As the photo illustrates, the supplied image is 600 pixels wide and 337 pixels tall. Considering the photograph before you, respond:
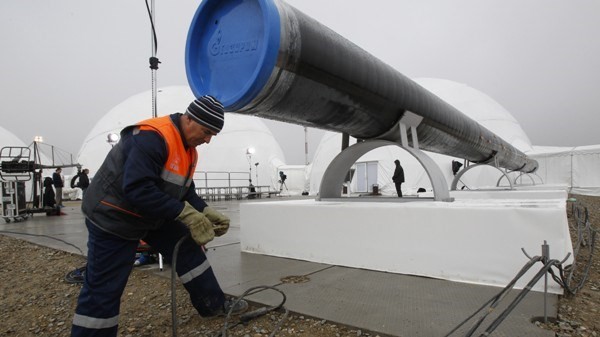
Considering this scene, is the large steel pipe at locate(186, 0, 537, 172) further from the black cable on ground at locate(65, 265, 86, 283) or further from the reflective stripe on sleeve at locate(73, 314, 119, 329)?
the black cable on ground at locate(65, 265, 86, 283)

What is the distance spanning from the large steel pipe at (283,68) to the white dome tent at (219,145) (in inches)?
828

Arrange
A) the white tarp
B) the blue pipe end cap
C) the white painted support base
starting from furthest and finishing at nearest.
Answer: the white tarp < the white painted support base < the blue pipe end cap

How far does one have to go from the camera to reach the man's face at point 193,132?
1947 mm

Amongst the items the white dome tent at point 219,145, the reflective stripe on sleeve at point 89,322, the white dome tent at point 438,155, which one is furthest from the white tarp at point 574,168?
the reflective stripe on sleeve at point 89,322

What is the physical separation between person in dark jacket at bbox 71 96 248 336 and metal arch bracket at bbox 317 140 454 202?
2218 millimetres

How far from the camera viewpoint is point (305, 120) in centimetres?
279

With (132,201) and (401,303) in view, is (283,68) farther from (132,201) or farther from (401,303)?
(401,303)

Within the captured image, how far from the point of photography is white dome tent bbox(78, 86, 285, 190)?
80.5 feet

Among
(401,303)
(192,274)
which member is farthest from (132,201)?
(401,303)

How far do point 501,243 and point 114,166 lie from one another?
269cm

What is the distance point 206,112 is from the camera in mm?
1899

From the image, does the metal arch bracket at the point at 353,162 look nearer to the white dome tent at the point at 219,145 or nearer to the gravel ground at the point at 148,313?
the gravel ground at the point at 148,313

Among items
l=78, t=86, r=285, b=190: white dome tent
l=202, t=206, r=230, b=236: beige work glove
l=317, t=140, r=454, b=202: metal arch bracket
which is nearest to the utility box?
l=317, t=140, r=454, b=202: metal arch bracket

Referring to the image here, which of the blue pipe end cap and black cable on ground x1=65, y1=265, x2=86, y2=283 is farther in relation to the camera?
black cable on ground x1=65, y1=265, x2=86, y2=283
